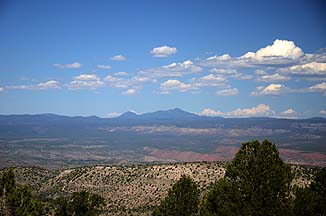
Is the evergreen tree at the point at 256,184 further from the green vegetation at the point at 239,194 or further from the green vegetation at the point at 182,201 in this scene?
the green vegetation at the point at 182,201

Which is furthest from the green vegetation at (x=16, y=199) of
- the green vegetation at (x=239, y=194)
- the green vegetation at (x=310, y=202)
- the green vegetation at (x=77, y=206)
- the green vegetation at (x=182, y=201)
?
the green vegetation at (x=310, y=202)

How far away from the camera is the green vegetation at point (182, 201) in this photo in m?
26.7

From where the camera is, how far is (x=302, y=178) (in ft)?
176

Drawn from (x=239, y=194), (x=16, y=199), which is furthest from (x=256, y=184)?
(x=16, y=199)

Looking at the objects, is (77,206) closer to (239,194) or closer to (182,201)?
(182,201)

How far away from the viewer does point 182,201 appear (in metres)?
26.8

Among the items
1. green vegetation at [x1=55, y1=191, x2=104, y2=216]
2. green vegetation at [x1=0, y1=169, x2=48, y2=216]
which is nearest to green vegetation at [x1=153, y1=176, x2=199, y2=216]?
green vegetation at [x1=55, y1=191, x2=104, y2=216]

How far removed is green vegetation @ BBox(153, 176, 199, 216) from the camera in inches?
1049

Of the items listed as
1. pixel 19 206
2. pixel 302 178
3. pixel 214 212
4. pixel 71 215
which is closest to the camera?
pixel 214 212

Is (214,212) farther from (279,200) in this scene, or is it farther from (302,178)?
(302,178)

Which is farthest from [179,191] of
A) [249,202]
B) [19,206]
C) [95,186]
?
[95,186]

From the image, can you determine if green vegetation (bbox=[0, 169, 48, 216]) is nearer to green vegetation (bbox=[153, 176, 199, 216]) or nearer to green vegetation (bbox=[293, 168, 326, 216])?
green vegetation (bbox=[153, 176, 199, 216])

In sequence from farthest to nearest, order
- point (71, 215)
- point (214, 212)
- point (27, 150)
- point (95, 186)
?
1. point (27, 150)
2. point (95, 186)
3. point (71, 215)
4. point (214, 212)

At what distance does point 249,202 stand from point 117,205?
128ft
